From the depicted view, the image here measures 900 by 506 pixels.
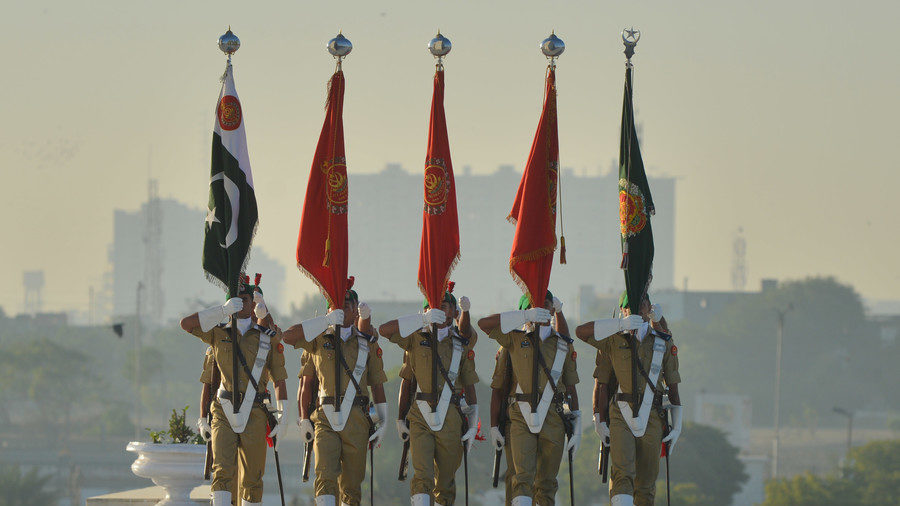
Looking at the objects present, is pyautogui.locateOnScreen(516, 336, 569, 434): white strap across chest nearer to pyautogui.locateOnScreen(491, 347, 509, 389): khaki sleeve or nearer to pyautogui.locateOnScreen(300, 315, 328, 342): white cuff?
pyautogui.locateOnScreen(491, 347, 509, 389): khaki sleeve

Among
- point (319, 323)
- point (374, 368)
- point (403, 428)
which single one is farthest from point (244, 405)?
point (403, 428)

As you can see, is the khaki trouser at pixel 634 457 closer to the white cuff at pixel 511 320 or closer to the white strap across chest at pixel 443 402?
the white cuff at pixel 511 320

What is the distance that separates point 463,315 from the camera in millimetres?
16891

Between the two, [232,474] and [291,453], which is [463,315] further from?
[291,453]

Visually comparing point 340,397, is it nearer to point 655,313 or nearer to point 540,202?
point 540,202

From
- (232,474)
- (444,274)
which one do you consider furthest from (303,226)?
(232,474)

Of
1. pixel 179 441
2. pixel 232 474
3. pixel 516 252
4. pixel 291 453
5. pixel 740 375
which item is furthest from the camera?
pixel 740 375

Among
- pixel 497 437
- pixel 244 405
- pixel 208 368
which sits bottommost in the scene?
pixel 497 437

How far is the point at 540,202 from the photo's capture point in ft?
57.2

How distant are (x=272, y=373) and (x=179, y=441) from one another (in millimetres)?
3827

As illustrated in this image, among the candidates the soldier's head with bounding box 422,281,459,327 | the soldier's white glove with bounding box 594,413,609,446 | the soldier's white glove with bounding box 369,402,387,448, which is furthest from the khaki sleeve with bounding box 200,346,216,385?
the soldier's white glove with bounding box 594,413,609,446

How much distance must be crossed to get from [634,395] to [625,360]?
40 cm

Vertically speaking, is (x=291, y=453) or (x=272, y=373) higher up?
(x=272, y=373)

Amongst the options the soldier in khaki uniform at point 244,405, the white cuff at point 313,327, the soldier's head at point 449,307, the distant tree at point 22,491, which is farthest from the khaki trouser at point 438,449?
the distant tree at point 22,491
